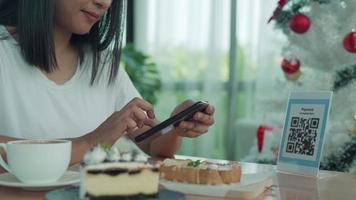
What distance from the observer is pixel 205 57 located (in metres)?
3.51

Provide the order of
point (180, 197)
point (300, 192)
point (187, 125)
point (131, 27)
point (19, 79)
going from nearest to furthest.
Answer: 1. point (180, 197)
2. point (300, 192)
3. point (187, 125)
4. point (19, 79)
5. point (131, 27)

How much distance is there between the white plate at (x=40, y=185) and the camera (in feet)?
2.81

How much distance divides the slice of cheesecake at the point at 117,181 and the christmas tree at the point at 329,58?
1542 millimetres

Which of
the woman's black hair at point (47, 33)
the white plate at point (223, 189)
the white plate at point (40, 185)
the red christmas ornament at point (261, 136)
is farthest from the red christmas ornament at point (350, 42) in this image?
the white plate at point (40, 185)

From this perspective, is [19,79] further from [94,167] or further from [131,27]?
[131,27]

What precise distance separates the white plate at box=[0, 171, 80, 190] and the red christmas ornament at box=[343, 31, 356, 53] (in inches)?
59.9

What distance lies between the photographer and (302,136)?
3.68 feet

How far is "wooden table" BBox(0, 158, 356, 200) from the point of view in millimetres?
865

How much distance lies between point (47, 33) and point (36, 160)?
594 mm

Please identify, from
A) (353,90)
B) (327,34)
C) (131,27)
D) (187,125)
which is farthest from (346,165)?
(131,27)

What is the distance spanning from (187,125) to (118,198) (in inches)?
19.7

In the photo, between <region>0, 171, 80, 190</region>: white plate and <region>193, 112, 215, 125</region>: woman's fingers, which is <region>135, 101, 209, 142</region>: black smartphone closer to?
<region>193, 112, 215, 125</region>: woman's fingers

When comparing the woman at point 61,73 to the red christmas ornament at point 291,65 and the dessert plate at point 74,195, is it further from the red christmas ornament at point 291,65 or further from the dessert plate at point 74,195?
the red christmas ornament at point 291,65

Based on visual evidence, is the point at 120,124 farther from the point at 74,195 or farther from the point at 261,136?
the point at 261,136
